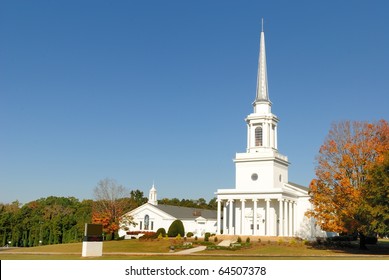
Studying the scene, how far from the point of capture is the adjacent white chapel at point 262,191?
6650cm

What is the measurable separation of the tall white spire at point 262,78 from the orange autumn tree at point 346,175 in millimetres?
21436

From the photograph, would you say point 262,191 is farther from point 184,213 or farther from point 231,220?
point 184,213

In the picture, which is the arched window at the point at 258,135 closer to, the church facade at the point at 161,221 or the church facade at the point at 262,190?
the church facade at the point at 262,190

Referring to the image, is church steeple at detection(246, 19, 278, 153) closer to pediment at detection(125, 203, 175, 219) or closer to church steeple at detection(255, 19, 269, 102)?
church steeple at detection(255, 19, 269, 102)

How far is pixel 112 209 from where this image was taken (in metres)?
71.4

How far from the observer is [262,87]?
234 feet

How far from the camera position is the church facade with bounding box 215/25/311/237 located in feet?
218

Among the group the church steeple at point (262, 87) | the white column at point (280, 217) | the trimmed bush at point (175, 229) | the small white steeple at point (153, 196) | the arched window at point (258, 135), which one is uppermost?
the church steeple at point (262, 87)

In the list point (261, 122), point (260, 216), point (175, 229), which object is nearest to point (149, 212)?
point (175, 229)

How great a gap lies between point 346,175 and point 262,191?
1925 cm

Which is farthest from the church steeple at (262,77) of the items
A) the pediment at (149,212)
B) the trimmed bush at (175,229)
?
the pediment at (149,212)

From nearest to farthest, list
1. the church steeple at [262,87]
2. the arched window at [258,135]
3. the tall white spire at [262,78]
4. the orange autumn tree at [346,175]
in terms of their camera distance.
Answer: the orange autumn tree at [346,175]
the arched window at [258,135]
the church steeple at [262,87]
the tall white spire at [262,78]

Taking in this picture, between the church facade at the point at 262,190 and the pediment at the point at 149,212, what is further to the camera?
the pediment at the point at 149,212

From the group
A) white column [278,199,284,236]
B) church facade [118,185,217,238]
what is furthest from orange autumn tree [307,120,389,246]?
church facade [118,185,217,238]
